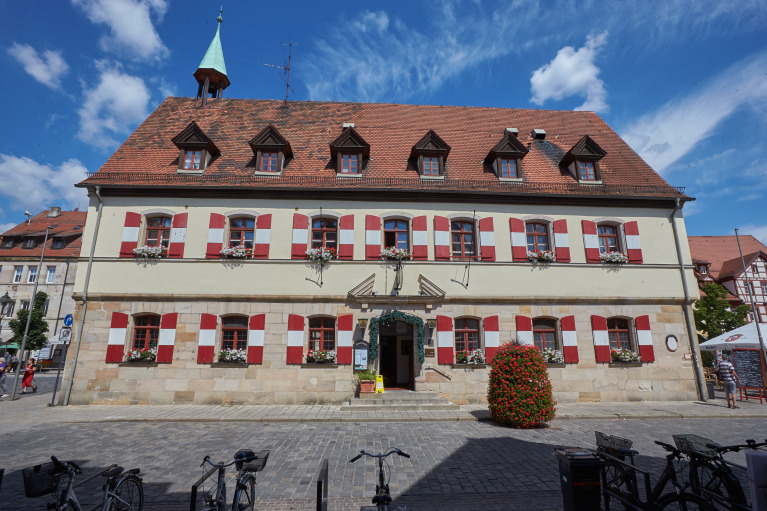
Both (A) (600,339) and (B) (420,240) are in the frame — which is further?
(B) (420,240)

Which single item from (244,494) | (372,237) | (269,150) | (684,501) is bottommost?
(244,494)

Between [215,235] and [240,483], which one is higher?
[215,235]

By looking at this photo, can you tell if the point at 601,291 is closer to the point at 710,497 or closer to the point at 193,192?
the point at 710,497

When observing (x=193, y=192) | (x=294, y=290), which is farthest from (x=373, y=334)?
(x=193, y=192)

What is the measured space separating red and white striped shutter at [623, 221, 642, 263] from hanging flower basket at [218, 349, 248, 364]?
1447cm

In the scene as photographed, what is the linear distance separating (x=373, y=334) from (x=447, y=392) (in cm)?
316

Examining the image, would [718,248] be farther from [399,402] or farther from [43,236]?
[43,236]

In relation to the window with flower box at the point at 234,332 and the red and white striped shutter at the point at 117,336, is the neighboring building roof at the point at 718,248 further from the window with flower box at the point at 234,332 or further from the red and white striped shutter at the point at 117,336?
the red and white striped shutter at the point at 117,336

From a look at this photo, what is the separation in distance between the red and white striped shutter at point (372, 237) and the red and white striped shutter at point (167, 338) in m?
6.91

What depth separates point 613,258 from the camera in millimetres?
13930

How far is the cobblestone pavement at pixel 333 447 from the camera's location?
5.38m

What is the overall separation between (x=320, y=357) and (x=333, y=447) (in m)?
5.02

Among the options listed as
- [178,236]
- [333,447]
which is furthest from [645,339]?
[178,236]

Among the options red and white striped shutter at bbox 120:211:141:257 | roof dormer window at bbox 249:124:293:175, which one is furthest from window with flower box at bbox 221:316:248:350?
roof dormer window at bbox 249:124:293:175
